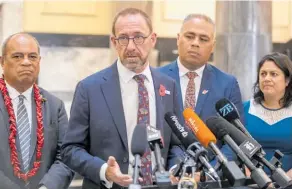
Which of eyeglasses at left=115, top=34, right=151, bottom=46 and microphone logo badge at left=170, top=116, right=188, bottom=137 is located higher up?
eyeglasses at left=115, top=34, right=151, bottom=46

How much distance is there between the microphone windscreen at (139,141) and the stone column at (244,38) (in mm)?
4132

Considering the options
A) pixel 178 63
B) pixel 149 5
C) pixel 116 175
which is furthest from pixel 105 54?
pixel 116 175

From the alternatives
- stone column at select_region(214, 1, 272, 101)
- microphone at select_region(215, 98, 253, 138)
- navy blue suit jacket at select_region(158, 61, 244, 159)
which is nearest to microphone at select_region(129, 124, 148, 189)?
microphone at select_region(215, 98, 253, 138)

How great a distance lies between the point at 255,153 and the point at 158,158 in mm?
430

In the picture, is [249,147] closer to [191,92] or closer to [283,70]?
[191,92]

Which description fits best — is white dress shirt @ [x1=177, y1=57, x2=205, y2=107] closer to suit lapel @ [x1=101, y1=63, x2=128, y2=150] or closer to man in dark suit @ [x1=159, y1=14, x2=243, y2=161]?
man in dark suit @ [x1=159, y1=14, x2=243, y2=161]

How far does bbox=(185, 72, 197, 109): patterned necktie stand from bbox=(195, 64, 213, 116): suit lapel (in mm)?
47

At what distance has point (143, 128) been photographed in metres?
1.85

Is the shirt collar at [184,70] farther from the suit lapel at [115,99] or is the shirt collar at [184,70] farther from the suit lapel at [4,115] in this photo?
the suit lapel at [4,115]

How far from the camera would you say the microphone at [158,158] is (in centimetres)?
186

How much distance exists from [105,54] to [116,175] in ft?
18.3

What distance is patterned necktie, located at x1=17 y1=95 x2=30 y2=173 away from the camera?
2920 millimetres

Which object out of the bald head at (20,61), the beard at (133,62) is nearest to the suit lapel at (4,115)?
the bald head at (20,61)

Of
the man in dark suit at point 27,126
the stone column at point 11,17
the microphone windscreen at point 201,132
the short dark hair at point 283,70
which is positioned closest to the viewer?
the microphone windscreen at point 201,132
